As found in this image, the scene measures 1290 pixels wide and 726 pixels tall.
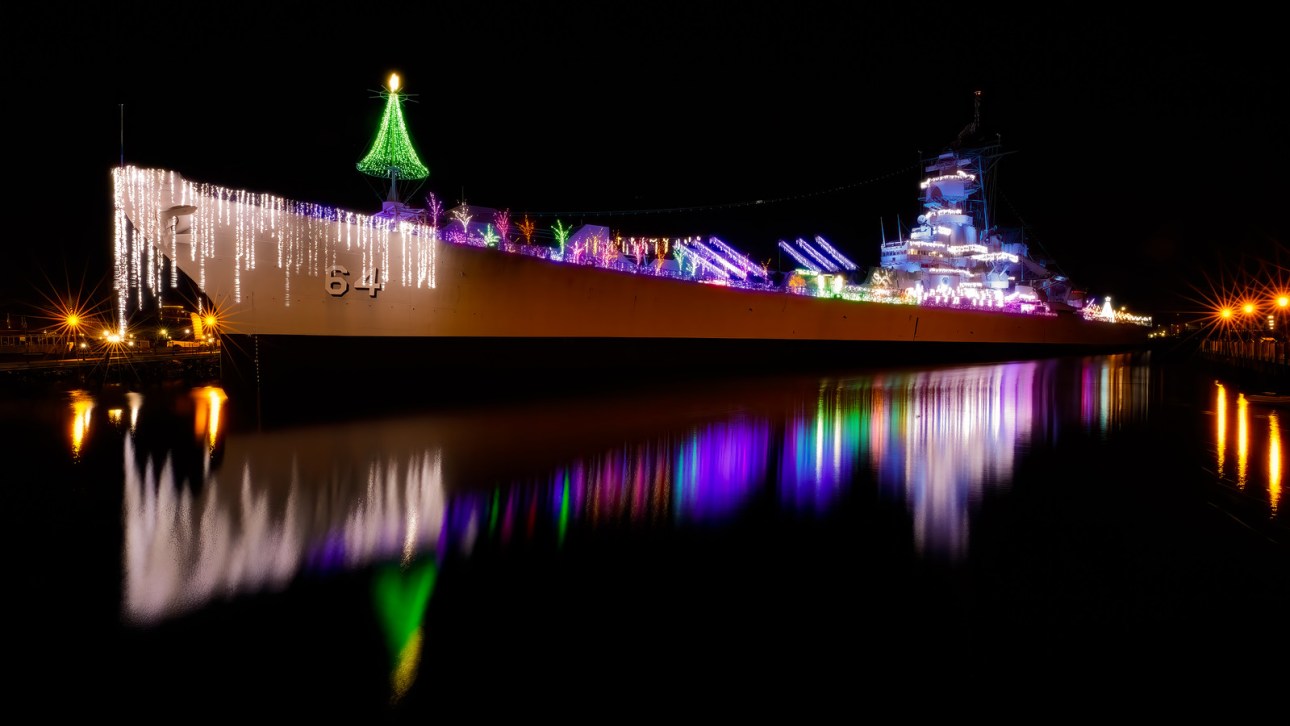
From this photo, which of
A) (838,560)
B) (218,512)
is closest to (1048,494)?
(838,560)

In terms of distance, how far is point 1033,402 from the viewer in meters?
12.9

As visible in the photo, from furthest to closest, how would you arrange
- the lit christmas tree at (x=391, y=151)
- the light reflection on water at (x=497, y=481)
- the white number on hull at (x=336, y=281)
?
the lit christmas tree at (x=391, y=151) < the white number on hull at (x=336, y=281) < the light reflection on water at (x=497, y=481)

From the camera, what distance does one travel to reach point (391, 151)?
17.1 metres

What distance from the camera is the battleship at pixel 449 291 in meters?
13.6

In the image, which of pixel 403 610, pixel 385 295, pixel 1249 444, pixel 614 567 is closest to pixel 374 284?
pixel 385 295

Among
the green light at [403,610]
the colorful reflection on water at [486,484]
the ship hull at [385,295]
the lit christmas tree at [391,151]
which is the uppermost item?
the lit christmas tree at [391,151]

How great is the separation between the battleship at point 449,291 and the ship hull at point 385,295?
0.10ft

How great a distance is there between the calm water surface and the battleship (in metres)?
5.98

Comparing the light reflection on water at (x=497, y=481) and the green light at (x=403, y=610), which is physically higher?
the light reflection on water at (x=497, y=481)

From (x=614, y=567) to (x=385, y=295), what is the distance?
12504 mm

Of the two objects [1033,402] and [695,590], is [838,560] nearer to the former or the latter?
[695,590]

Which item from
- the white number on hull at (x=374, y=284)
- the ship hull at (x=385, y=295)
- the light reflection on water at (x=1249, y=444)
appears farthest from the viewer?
the white number on hull at (x=374, y=284)

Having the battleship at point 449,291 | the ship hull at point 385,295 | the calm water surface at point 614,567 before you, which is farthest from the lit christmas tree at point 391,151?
the calm water surface at point 614,567

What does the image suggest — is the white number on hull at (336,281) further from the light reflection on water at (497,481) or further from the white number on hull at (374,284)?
the light reflection on water at (497,481)
